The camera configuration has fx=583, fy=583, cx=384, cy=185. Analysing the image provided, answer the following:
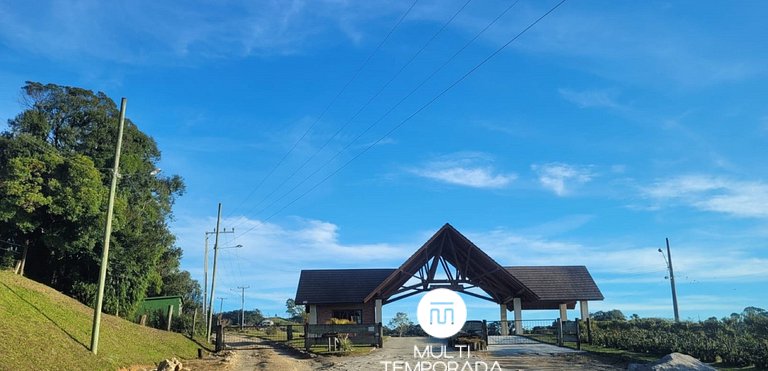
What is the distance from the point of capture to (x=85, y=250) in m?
29.2

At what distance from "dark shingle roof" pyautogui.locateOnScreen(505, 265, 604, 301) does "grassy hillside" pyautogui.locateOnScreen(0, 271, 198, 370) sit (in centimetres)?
1967

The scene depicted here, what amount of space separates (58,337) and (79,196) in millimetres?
10570

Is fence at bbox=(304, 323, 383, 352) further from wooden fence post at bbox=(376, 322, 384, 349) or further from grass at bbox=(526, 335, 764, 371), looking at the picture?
grass at bbox=(526, 335, 764, 371)

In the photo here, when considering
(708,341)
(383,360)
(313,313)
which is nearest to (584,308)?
(313,313)

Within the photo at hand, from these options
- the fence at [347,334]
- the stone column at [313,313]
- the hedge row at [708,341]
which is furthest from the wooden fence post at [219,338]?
the hedge row at [708,341]

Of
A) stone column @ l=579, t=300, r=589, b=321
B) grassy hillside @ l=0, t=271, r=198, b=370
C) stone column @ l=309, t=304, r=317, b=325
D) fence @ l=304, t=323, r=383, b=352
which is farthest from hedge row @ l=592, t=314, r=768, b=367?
grassy hillside @ l=0, t=271, r=198, b=370

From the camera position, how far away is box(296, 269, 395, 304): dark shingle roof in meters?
33.2

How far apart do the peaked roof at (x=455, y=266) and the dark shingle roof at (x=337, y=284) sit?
176cm

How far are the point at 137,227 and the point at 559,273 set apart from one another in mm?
24966

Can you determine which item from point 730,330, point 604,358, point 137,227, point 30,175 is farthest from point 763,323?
point 30,175

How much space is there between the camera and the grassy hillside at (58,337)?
47.6 ft

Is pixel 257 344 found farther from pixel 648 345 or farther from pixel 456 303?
pixel 648 345

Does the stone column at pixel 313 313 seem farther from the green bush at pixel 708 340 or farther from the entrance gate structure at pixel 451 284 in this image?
the green bush at pixel 708 340

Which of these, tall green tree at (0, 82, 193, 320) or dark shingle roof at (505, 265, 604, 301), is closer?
tall green tree at (0, 82, 193, 320)
